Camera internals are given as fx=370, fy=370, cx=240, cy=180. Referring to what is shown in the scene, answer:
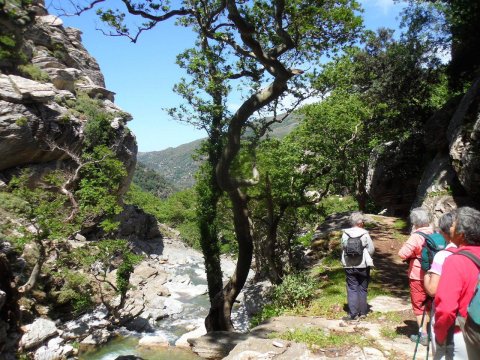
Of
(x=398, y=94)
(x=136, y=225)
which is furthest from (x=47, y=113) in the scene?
(x=398, y=94)

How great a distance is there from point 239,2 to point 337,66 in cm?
418

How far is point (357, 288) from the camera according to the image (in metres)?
7.21

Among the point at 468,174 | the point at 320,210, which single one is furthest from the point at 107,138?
the point at 468,174

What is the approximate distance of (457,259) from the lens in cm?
299

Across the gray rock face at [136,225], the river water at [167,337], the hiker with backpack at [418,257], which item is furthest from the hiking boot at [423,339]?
the gray rock face at [136,225]

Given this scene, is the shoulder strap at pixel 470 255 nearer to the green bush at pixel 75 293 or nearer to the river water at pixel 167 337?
the river water at pixel 167 337

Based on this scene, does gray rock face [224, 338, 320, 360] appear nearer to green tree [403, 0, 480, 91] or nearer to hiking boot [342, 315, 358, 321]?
hiking boot [342, 315, 358, 321]

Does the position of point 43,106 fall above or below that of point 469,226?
above

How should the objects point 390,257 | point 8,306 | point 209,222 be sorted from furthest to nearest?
1. point 209,222
2. point 390,257
3. point 8,306

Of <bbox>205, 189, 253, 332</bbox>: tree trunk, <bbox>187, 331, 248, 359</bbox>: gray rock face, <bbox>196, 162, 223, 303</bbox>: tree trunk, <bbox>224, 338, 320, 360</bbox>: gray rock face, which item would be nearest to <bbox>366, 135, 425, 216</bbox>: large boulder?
<bbox>196, 162, 223, 303</bbox>: tree trunk

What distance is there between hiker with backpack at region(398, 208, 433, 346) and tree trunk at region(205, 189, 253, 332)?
15.9 ft

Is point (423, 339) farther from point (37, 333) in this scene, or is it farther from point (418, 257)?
point (37, 333)

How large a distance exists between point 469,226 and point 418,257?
83.6 inches

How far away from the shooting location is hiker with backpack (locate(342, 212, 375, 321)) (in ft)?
22.7
